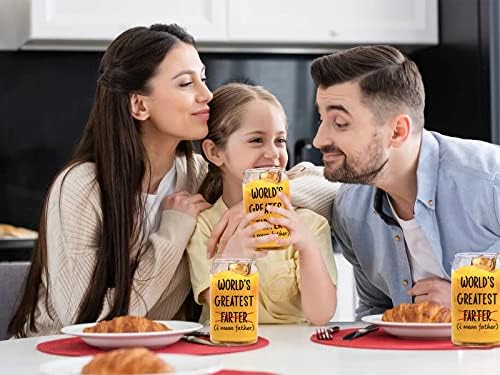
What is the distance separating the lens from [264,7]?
3.89 meters

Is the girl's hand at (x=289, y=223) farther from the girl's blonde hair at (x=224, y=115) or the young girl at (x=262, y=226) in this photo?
the girl's blonde hair at (x=224, y=115)

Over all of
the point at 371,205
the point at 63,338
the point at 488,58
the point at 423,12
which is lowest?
the point at 63,338

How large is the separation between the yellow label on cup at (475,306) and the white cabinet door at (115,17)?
2401 millimetres

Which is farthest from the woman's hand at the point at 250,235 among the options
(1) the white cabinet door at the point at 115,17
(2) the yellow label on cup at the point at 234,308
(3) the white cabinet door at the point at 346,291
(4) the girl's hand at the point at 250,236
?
(1) the white cabinet door at the point at 115,17

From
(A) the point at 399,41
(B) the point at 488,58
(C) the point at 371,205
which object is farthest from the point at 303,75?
(C) the point at 371,205

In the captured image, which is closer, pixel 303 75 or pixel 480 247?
pixel 480 247

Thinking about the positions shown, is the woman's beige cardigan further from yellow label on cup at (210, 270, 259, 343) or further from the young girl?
yellow label on cup at (210, 270, 259, 343)

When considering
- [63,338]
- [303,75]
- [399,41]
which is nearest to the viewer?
[63,338]

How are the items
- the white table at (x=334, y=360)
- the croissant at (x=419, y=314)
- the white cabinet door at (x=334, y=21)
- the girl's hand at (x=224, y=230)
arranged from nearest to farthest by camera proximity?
the white table at (x=334, y=360), the croissant at (x=419, y=314), the girl's hand at (x=224, y=230), the white cabinet door at (x=334, y=21)

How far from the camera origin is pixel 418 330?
1644 mm

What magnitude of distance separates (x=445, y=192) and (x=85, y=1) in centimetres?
200

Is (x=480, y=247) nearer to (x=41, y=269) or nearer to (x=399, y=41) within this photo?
(x=41, y=269)

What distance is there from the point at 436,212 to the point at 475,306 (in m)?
0.71

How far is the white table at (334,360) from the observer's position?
4.52 feet
